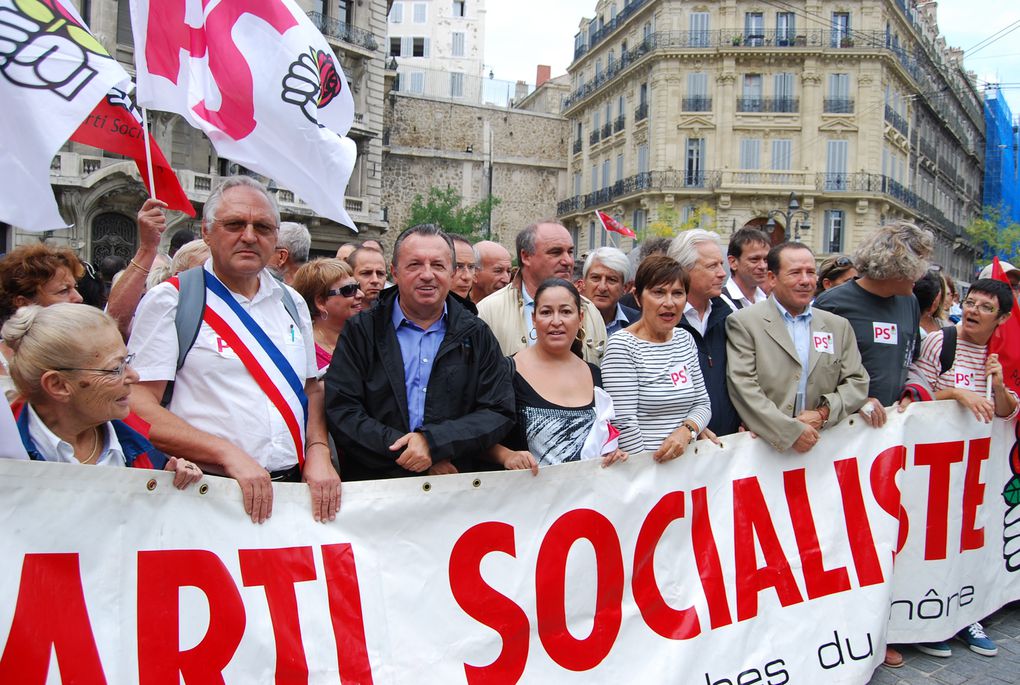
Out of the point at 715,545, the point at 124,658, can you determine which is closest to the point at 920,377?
the point at 715,545

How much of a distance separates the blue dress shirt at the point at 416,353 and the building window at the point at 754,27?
135 feet

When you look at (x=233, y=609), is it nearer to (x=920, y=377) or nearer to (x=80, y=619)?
(x=80, y=619)

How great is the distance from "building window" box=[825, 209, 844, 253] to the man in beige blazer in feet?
123

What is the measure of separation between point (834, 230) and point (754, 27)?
35.0ft

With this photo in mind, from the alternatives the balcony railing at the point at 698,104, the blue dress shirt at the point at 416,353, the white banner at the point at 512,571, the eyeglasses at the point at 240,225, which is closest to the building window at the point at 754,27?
the balcony railing at the point at 698,104

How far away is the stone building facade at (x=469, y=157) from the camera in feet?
138

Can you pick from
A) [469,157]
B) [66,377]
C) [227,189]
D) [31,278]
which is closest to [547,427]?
[227,189]

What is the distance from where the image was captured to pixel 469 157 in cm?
4322

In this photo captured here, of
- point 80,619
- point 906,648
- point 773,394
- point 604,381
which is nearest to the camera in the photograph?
point 80,619

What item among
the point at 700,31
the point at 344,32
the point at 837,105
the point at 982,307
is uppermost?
the point at 700,31

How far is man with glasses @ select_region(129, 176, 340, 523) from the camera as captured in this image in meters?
2.81

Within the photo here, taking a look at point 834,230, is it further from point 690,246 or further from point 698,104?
point 690,246

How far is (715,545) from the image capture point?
151 inches

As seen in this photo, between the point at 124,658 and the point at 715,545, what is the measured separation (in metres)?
2.51
